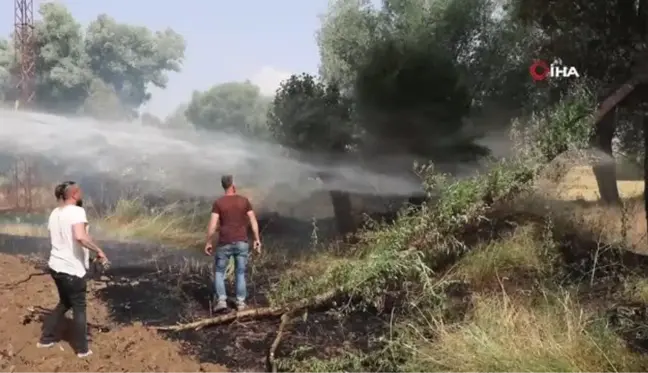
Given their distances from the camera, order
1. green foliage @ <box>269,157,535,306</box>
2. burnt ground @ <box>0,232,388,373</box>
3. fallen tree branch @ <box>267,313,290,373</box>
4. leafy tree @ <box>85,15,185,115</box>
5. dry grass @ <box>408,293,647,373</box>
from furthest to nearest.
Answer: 1. leafy tree @ <box>85,15,185,115</box>
2. green foliage @ <box>269,157,535,306</box>
3. burnt ground @ <box>0,232,388,373</box>
4. fallen tree branch @ <box>267,313,290,373</box>
5. dry grass @ <box>408,293,647,373</box>

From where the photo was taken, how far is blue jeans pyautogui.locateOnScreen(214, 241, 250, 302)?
7.78 m

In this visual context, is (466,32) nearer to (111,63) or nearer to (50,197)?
(50,197)

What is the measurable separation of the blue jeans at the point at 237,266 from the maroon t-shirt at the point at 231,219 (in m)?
0.08

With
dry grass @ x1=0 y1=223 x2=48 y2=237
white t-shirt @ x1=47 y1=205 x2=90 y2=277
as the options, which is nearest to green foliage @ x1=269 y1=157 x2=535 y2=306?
white t-shirt @ x1=47 y1=205 x2=90 y2=277

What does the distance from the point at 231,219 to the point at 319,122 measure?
740 cm

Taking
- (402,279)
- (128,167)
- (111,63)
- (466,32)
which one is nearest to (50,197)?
(128,167)

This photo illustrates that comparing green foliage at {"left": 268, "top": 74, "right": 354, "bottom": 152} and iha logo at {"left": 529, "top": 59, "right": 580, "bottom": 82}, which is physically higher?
iha logo at {"left": 529, "top": 59, "right": 580, "bottom": 82}

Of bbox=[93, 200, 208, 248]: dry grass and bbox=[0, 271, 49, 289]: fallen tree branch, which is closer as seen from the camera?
bbox=[0, 271, 49, 289]: fallen tree branch

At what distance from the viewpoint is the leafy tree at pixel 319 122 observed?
47.9 ft

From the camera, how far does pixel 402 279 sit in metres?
7.77

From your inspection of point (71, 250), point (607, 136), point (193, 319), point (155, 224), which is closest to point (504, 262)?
point (193, 319)

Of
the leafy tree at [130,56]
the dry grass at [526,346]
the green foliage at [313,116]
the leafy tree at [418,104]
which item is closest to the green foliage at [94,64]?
the leafy tree at [130,56]

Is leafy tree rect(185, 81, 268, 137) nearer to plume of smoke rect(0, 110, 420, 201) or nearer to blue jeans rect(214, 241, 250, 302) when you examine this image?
plume of smoke rect(0, 110, 420, 201)

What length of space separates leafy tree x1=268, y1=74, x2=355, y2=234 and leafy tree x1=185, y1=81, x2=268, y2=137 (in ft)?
139
